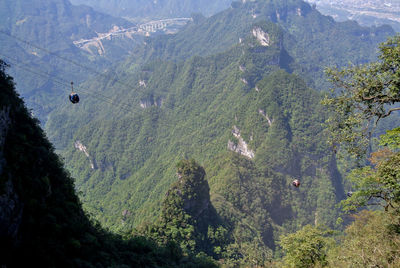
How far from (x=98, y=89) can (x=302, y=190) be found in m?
165

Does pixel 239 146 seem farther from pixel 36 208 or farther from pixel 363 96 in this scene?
pixel 36 208

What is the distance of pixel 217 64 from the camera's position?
15550cm

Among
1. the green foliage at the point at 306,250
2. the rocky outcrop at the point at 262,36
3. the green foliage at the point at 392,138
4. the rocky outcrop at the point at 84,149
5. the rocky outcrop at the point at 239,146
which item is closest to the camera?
the green foliage at the point at 392,138

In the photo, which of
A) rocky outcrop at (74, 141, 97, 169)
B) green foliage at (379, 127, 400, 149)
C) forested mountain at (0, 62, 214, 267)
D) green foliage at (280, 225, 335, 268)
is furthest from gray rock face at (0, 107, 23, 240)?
rocky outcrop at (74, 141, 97, 169)

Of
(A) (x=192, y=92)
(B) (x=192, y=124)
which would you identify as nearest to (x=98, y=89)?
(A) (x=192, y=92)

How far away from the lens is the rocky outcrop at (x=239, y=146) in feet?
284

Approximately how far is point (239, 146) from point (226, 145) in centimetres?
643

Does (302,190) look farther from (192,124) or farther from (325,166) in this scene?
(192,124)

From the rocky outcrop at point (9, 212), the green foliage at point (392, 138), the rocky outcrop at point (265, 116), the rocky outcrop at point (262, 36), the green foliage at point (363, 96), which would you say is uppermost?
the rocky outcrop at point (262, 36)

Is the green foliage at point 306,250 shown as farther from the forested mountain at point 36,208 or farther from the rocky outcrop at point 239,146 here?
the rocky outcrop at point 239,146

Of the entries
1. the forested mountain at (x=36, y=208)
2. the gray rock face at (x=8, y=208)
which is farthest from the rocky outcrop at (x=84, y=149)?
the gray rock face at (x=8, y=208)

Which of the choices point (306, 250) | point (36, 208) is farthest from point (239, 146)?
point (36, 208)

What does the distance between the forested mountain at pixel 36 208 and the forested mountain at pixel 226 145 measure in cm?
2715

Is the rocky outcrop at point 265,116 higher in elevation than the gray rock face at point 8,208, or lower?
higher
